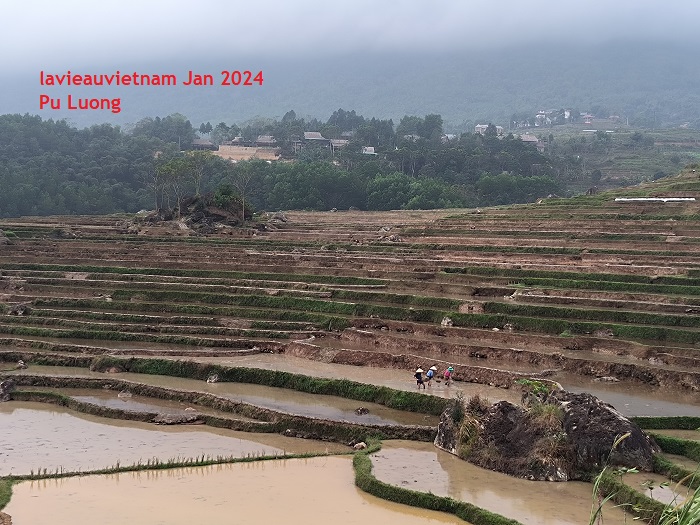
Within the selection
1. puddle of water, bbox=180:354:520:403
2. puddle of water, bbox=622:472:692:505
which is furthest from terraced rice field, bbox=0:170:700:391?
puddle of water, bbox=622:472:692:505

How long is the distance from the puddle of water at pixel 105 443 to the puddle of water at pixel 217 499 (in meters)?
1.59

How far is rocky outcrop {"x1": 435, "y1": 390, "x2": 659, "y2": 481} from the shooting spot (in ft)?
61.3

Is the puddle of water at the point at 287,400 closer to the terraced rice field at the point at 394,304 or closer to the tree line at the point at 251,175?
the terraced rice field at the point at 394,304

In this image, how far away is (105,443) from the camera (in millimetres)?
22297

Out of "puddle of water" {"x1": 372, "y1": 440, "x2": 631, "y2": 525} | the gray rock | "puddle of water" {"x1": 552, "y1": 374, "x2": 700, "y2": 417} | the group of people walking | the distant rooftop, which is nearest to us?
"puddle of water" {"x1": 372, "y1": 440, "x2": 631, "y2": 525}

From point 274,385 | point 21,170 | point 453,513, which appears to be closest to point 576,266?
point 274,385

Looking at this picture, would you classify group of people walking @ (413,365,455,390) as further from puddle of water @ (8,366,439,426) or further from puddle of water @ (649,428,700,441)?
puddle of water @ (649,428,700,441)

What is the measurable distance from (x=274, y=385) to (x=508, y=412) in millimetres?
9304

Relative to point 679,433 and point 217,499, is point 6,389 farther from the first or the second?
point 679,433

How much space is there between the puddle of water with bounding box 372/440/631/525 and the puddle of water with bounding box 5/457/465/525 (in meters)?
0.82

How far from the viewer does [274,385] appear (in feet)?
90.7

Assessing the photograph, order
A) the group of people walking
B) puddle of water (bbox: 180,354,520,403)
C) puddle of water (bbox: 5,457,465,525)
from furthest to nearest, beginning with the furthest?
the group of people walking
puddle of water (bbox: 180,354,520,403)
puddle of water (bbox: 5,457,465,525)

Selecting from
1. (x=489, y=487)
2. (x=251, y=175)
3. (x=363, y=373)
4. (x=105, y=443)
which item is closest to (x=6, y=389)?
(x=105, y=443)

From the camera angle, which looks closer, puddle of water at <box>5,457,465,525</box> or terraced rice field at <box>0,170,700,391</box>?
puddle of water at <box>5,457,465,525</box>
